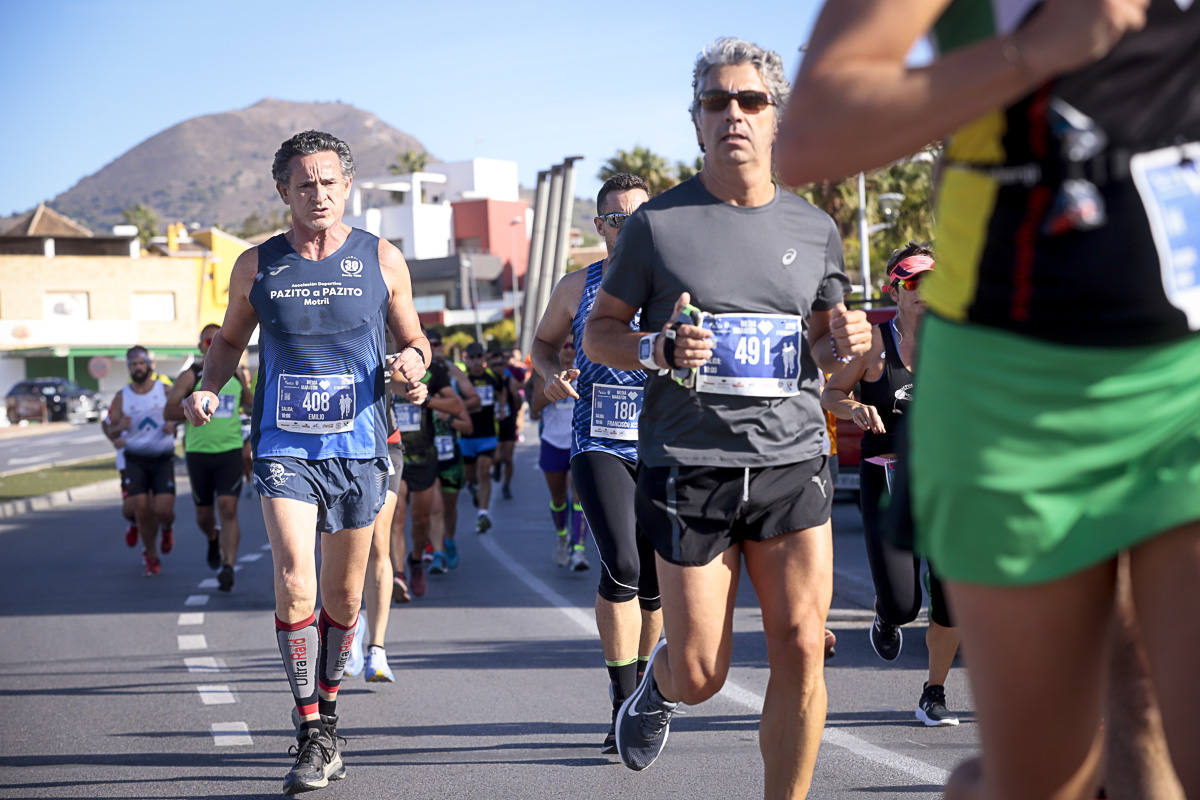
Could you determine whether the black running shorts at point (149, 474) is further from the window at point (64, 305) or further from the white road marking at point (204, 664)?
the window at point (64, 305)

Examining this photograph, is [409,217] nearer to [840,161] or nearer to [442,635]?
[442,635]

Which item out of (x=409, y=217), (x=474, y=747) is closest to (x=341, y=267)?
(x=474, y=747)

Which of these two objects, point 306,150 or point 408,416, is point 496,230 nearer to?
point 408,416

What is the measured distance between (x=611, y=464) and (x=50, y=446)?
42307 mm

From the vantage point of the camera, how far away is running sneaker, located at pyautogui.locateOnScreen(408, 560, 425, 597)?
11.6 metres

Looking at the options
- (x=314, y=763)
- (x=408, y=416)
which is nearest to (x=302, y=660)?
(x=314, y=763)

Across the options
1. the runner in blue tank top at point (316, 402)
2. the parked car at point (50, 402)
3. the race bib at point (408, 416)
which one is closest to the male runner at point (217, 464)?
the race bib at point (408, 416)

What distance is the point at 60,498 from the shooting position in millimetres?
24844

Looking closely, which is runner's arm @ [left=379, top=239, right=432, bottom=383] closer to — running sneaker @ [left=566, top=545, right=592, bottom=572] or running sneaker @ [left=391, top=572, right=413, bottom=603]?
running sneaker @ [left=391, top=572, right=413, bottom=603]

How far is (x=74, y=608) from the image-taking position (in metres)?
11.6

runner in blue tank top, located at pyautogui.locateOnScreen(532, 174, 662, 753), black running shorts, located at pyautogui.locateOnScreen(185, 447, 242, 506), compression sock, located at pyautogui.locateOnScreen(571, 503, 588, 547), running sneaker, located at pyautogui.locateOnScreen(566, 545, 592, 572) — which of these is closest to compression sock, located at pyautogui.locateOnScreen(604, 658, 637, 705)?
runner in blue tank top, located at pyautogui.locateOnScreen(532, 174, 662, 753)

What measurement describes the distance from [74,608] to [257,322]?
651 cm

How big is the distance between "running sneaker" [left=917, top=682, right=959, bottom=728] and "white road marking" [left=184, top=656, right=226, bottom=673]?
415 centimetres

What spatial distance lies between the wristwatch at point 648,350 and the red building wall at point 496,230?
332ft
